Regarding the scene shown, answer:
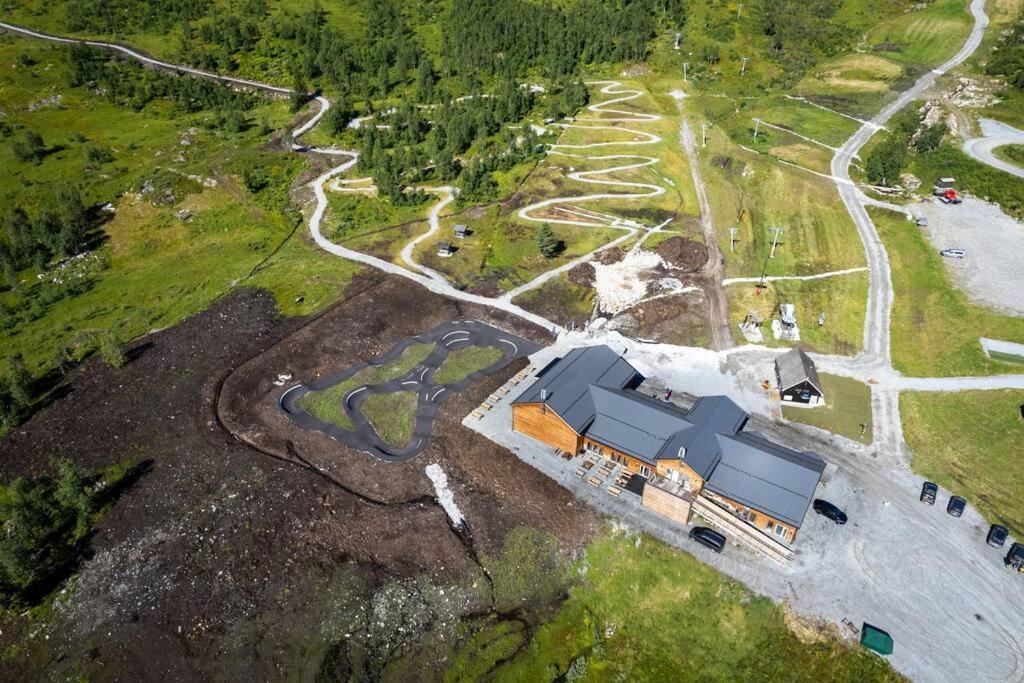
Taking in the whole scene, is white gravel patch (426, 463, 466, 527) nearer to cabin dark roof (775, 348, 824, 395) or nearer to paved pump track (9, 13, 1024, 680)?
paved pump track (9, 13, 1024, 680)

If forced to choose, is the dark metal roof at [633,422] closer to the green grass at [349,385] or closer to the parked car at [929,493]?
the parked car at [929,493]

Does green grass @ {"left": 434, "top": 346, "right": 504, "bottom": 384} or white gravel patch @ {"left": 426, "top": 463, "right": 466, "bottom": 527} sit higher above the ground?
green grass @ {"left": 434, "top": 346, "right": 504, "bottom": 384}

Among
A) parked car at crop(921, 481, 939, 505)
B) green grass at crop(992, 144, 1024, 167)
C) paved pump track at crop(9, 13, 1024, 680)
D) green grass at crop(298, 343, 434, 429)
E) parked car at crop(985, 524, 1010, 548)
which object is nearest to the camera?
paved pump track at crop(9, 13, 1024, 680)

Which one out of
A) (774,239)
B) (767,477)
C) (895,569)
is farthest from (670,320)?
(895,569)

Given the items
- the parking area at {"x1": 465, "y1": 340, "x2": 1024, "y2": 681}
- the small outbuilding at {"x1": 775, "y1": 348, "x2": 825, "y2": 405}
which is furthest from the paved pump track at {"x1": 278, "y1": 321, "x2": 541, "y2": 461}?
the small outbuilding at {"x1": 775, "y1": 348, "x2": 825, "y2": 405}

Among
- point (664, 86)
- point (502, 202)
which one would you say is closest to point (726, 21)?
point (664, 86)

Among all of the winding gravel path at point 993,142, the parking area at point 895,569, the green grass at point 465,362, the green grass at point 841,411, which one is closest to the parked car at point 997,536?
the parking area at point 895,569
